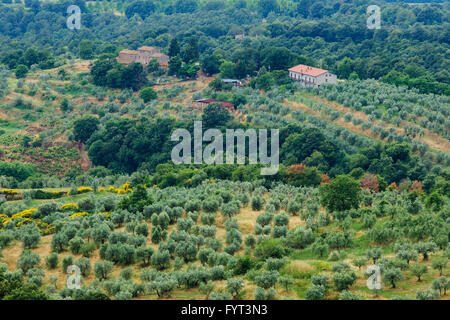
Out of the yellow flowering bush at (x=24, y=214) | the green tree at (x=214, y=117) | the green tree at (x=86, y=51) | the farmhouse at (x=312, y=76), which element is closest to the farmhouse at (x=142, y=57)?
the green tree at (x=86, y=51)

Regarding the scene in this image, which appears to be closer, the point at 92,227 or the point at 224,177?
the point at 92,227

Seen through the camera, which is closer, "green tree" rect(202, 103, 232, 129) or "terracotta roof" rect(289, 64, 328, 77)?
"green tree" rect(202, 103, 232, 129)

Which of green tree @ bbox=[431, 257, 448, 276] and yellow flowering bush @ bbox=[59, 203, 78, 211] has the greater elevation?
green tree @ bbox=[431, 257, 448, 276]

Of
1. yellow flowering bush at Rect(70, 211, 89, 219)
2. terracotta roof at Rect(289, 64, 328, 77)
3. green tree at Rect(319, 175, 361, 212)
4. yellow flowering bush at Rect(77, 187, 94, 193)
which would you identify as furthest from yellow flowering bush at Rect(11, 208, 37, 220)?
terracotta roof at Rect(289, 64, 328, 77)

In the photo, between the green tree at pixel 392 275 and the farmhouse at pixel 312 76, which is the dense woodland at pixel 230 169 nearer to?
the green tree at pixel 392 275

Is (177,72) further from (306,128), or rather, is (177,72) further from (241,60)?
(306,128)

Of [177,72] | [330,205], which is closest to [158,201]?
[330,205]

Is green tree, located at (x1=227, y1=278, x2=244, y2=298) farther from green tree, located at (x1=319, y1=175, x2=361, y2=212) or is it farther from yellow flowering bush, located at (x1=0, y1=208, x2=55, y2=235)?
yellow flowering bush, located at (x1=0, y1=208, x2=55, y2=235)
